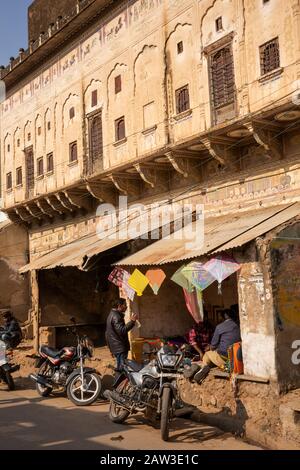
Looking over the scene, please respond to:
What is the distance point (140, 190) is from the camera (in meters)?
14.7

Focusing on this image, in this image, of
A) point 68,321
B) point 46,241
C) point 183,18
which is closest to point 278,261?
point 183,18

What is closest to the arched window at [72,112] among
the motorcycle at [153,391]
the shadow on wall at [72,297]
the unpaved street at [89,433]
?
the shadow on wall at [72,297]

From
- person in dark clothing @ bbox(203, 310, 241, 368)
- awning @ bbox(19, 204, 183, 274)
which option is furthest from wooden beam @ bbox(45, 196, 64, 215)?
person in dark clothing @ bbox(203, 310, 241, 368)

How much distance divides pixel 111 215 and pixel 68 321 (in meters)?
3.51

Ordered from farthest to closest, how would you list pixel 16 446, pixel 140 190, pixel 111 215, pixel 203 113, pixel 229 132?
1. pixel 111 215
2. pixel 140 190
3. pixel 203 113
4. pixel 229 132
5. pixel 16 446

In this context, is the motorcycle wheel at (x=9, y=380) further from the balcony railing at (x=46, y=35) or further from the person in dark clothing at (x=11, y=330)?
the balcony railing at (x=46, y=35)

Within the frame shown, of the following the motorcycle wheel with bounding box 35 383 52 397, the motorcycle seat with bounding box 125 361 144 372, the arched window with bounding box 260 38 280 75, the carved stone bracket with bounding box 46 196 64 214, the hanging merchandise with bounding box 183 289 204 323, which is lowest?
the motorcycle wheel with bounding box 35 383 52 397

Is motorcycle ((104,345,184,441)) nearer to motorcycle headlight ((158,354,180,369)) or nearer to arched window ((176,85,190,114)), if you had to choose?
motorcycle headlight ((158,354,180,369))

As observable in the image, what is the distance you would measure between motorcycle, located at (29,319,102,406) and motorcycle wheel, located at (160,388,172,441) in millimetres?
2532

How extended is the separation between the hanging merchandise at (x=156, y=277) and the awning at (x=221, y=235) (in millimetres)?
299

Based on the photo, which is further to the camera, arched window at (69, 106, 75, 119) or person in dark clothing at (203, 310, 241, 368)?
arched window at (69, 106, 75, 119)

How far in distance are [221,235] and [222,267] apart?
1.13 m

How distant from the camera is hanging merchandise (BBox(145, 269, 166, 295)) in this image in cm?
1043

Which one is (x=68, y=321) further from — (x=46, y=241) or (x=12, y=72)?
(x=12, y=72)
